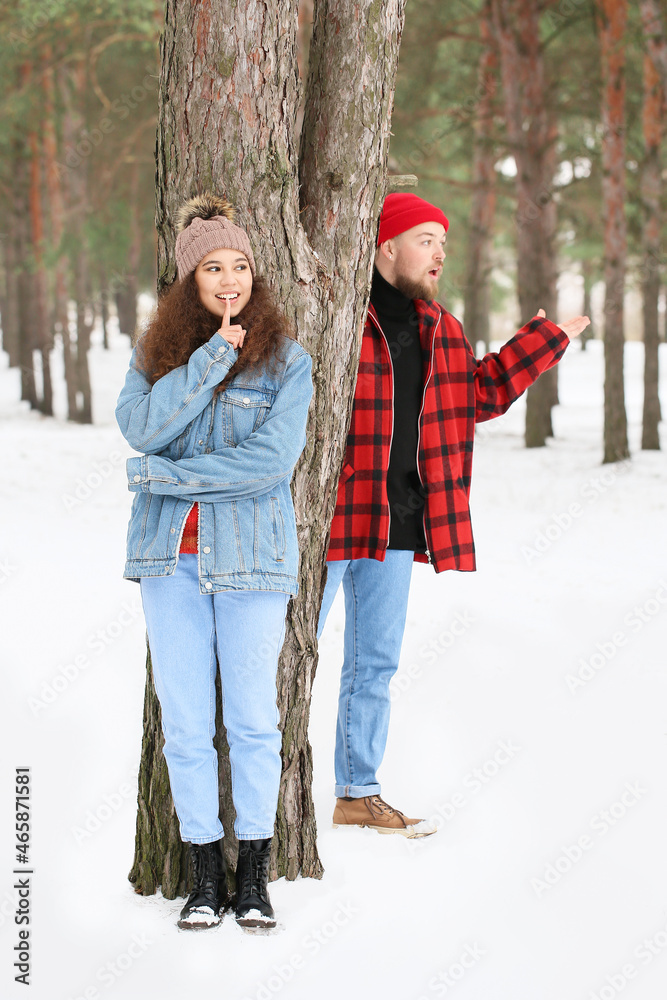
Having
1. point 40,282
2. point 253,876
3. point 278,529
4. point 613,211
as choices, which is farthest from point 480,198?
point 253,876

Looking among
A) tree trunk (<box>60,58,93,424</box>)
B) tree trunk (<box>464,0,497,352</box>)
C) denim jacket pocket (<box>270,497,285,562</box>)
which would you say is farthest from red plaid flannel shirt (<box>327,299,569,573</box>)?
tree trunk (<box>60,58,93,424</box>)

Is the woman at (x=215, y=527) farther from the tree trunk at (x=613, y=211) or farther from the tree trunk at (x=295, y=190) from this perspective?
the tree trunk at (x=613, y=211)

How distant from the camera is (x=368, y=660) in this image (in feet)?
11.3

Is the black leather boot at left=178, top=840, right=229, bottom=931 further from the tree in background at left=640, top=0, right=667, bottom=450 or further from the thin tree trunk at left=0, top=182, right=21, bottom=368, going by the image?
the thin tree trunk at left=0, top=182, right=21, bottom=368

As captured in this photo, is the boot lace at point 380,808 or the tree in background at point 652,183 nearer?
the boot lace at point 380,808

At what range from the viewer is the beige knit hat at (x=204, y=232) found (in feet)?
8.46

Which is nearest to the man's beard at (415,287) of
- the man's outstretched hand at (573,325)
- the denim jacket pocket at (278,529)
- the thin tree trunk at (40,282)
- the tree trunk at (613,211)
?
the man's outstretched hand at (573,325)

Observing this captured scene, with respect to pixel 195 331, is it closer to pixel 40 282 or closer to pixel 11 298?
pixel 40 282

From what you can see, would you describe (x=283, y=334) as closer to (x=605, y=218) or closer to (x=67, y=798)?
(x=67, y=798)

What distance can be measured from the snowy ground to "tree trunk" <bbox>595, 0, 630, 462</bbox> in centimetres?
443

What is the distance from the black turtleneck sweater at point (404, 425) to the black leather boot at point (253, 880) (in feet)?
3.82

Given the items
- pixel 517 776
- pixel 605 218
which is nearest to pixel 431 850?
pixel 517 776

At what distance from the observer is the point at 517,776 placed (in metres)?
3.76

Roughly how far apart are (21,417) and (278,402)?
637 inches
